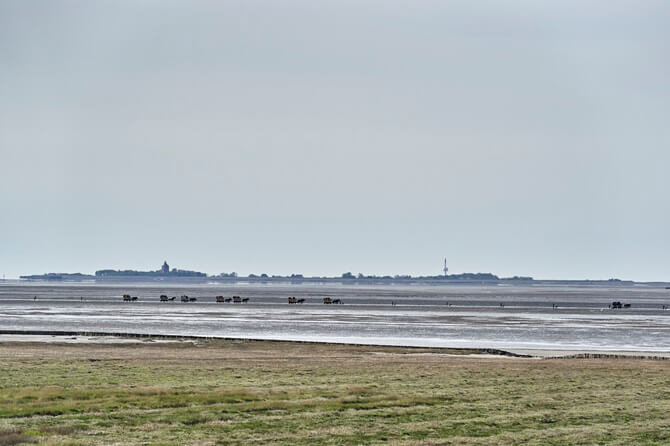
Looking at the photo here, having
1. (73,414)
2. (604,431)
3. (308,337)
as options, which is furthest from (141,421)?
(308,337)

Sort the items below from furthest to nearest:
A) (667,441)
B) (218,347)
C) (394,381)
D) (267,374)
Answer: (218,347)
(267,374)
(394,381)
(667,441)

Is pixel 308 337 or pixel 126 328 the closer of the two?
pixel 308 337

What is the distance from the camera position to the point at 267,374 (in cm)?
4059

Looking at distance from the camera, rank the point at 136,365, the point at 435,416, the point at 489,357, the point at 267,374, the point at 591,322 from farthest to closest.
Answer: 1. the point at 591,322
2. the point at 489,357
3. the point at 136,365
4. the point at 267,374
5. the point at 435,416

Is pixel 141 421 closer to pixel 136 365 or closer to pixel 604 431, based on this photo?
pixel 604 431

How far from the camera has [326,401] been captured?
3139 centimetres

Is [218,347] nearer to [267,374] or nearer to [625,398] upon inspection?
[267,374]

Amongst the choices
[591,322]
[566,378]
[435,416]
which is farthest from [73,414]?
[591,322]

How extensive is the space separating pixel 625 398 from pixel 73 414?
700 inches

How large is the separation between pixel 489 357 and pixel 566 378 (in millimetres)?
15378

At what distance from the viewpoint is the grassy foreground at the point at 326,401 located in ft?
82.9

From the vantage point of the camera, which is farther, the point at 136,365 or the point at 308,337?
the point at 308,337

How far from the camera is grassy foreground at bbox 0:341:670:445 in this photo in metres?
25.3

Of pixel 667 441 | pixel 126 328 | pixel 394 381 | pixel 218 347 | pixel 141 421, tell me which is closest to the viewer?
pixel 667 441
